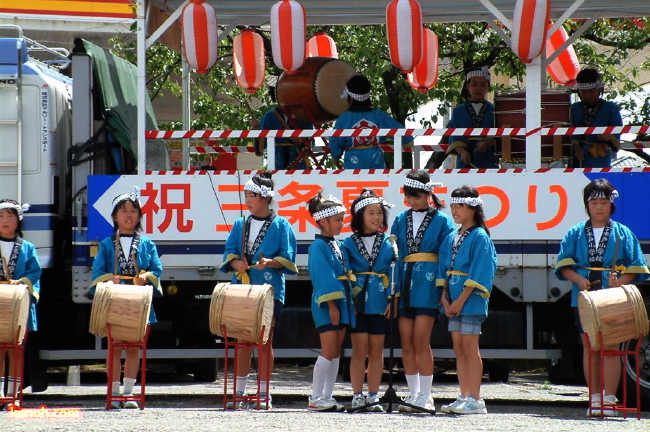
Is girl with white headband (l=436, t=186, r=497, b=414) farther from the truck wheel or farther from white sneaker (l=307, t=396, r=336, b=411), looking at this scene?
the truck wheel

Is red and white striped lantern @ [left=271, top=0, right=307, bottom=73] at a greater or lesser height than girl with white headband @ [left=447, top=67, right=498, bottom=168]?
greater

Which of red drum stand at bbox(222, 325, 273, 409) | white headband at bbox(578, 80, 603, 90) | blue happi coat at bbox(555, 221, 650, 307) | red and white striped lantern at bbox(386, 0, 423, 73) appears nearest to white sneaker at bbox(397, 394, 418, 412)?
red drum stand at bbox(222, 325, 273, 409)

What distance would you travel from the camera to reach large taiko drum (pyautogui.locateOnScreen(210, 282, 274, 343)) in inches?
322

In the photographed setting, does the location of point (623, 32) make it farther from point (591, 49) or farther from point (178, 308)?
point (178, 308)

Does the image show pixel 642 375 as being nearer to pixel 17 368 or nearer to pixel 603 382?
pixel 603 382

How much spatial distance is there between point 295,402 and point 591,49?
726 cm

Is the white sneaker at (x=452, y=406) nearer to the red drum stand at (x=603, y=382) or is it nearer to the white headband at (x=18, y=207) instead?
the red drum stand at (x=603, y=382)

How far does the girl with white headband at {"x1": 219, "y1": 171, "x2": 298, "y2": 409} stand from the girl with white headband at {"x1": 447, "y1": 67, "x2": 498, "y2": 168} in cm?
242

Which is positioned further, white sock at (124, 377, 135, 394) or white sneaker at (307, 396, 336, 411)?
white sock at (124, 377, 135, 394)

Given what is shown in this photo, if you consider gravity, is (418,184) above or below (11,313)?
above

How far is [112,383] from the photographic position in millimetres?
8500

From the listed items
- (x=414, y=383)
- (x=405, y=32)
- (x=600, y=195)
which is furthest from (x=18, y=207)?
(x=600, y=195)

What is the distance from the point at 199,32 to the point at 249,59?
229 centimetres

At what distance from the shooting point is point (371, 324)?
28.2 feet
